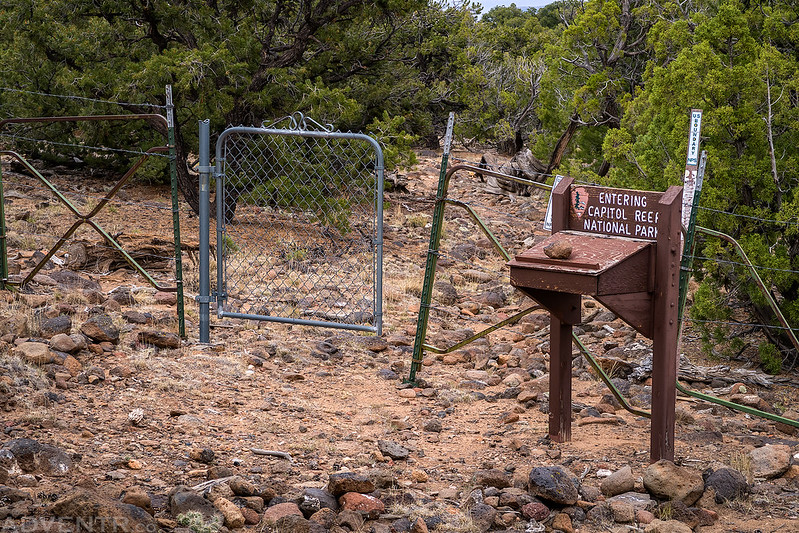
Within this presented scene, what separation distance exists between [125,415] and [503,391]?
2737mm

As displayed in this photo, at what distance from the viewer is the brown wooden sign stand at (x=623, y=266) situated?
427cm

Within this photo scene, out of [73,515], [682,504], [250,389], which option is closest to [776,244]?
[682,504]

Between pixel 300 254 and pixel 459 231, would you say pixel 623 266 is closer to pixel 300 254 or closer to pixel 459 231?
pixel 300 254

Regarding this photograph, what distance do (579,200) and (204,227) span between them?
11.0 feet

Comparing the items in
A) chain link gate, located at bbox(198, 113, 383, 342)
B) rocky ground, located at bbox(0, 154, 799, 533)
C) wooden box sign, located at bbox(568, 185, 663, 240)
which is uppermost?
wooden box sign, located at bbox(568, 185, 663, 240)

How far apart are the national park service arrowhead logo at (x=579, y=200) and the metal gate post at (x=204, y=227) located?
320 cm

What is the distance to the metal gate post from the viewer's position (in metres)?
6.75

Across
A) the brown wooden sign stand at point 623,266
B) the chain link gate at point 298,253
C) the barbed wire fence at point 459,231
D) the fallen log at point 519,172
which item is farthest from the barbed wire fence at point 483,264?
the brown wooden sign stand at point 623,266

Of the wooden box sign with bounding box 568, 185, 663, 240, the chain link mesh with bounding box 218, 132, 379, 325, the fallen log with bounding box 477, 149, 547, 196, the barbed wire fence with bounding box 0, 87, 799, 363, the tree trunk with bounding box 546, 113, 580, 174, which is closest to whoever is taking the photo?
the wooden box sign with bounding box 568, 185, 663, 240

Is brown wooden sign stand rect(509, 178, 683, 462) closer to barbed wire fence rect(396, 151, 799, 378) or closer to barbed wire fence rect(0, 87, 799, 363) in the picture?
barbed wire fence rect(396, 151, 799, 378)

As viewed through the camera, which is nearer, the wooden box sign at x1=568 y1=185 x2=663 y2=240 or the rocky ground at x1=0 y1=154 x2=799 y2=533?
the rocky ground at x1=0 y1=154 x2=799 y2=533

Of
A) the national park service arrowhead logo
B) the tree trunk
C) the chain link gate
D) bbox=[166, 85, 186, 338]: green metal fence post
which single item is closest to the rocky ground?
bbox=[166, 85, 186, 338]: green metal fence post

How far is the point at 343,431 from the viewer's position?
5441 mm

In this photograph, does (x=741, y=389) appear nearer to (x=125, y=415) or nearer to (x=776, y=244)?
(x=776, y=244)
